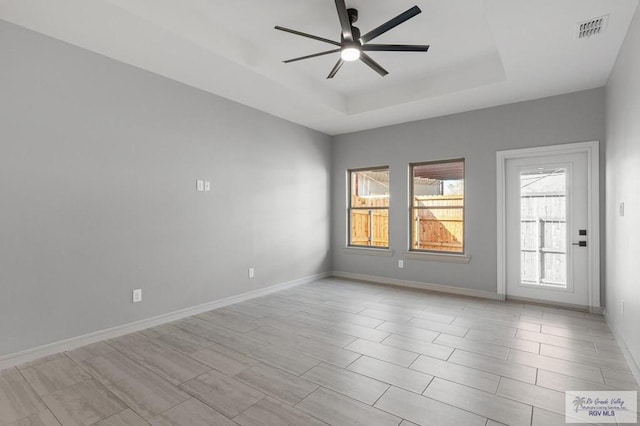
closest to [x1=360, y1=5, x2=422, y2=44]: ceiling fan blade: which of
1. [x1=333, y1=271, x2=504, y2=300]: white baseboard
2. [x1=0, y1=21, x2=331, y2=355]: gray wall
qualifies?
[x1=0, y1=21, x2=331, y2=355]: gray wall

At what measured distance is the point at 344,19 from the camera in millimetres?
2514

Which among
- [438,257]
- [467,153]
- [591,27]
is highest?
[591,27]

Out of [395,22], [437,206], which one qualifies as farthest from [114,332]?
[437,206]

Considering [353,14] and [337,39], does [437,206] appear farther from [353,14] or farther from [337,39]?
[353,14]

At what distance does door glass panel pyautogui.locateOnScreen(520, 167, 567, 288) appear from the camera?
13.8 ft

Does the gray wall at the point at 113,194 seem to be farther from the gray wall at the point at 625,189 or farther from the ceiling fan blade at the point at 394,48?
the gray wall at the point at 625,189

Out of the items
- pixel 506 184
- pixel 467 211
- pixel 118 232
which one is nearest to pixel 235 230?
pixel 118 232

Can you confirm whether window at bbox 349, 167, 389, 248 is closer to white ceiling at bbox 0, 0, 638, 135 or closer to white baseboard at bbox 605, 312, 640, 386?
white ceiling at bbox 0, 0, 638, 135

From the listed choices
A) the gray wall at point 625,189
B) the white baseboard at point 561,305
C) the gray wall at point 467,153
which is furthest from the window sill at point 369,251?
the gray wall at point 625,189

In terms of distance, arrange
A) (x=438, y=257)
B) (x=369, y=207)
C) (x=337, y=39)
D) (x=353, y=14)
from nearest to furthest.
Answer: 1. (x=353, y=14)
2. (x=337, y=39)
3. (x=438, y=257)
4. (x=369, y=207)

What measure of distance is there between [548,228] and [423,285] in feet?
6.20

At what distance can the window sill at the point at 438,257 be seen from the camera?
190 inches

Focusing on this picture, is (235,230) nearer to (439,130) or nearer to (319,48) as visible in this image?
(319,48)

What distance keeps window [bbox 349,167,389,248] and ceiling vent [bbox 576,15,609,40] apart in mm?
3234
